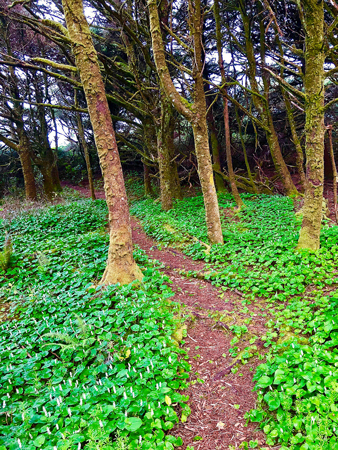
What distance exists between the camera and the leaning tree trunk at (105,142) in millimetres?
4391

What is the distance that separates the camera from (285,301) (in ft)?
13.5

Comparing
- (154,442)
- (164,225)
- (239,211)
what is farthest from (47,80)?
(154,442)

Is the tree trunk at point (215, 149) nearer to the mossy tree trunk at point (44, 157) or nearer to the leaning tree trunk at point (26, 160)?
the leaning tree trunk at point (26, 160)

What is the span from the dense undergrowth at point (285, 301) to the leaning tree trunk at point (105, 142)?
184 cm

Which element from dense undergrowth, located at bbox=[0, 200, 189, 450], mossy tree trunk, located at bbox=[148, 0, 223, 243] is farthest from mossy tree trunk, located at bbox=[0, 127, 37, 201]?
mossy tree trunk, located at bbox=[148, 0, 223, 243]

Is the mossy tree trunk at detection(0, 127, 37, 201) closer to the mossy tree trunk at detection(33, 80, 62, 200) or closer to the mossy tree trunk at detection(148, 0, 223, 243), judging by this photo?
the mossy tree trunk at detection(33, 80, 62, 200)

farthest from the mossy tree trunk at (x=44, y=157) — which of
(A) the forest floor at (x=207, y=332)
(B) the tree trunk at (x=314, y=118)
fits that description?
(B) the tree trunk at (x=314, y=118)

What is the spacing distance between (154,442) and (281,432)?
1.07 meters

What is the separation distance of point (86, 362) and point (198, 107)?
18.6ft

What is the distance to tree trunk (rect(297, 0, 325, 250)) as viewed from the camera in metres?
4.53

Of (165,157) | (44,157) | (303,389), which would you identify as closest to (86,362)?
(303,389)

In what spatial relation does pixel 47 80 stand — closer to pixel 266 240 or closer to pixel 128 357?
pixel 266 240

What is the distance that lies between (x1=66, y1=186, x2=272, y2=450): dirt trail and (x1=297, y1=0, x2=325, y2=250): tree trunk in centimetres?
205

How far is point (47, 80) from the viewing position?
14.5 m
